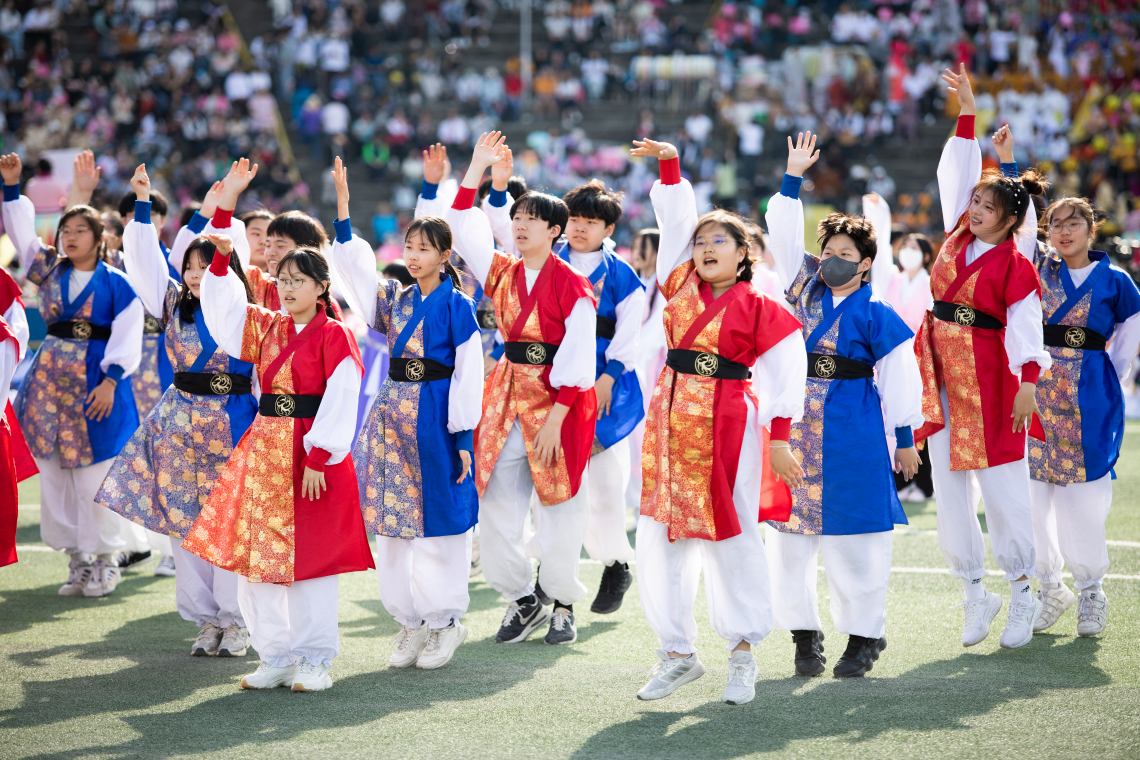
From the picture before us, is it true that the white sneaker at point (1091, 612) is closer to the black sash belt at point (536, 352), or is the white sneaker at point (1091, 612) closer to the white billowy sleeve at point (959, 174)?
the white billowy sleeve at point (959, 174)

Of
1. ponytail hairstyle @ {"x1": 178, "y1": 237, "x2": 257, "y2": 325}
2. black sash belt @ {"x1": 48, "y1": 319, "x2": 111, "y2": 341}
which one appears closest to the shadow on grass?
ponytail hairstyle @ {"x1": 178, "y1": 237, "x2": 257, "y2": 325}

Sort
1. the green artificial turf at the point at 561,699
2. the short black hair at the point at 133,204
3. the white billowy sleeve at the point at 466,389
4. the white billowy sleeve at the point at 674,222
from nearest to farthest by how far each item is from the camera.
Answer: the green artificial turf at the point at 561,699
the white billowy sleeve at the point at 674,222
the white billowy sleeve at the point at 466,389
the short black hair at the point at 133,204

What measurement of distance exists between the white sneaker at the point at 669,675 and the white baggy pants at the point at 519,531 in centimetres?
80

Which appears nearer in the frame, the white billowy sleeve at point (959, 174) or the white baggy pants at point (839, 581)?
the white baggy pants at point (839, 581)

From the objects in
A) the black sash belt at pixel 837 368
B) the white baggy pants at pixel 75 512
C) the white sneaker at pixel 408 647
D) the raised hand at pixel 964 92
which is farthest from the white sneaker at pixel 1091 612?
the white baggy pants at pixel 75 512

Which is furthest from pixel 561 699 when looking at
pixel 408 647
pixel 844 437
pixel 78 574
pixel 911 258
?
pixel 911 258

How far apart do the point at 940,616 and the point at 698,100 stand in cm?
1462

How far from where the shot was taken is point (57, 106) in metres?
17.5

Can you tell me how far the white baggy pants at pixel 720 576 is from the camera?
11.6 ft

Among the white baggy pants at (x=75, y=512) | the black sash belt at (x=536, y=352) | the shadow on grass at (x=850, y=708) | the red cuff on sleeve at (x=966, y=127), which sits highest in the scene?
the red cuff on sleeve at (x=966, y=127)

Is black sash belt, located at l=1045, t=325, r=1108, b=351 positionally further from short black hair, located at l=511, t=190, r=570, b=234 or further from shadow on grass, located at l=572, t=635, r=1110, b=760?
short black hair, located at l=511, t=190, r=570, b=234

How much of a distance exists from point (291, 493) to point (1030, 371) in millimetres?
2741

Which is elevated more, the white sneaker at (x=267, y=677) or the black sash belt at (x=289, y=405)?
the black sash belt at (x=289, y=405)

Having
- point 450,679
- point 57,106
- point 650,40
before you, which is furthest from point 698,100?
point 450,679
